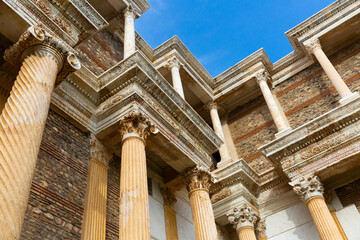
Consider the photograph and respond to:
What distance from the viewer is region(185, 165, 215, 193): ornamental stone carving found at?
1063 centimetres

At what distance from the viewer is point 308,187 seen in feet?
40.3

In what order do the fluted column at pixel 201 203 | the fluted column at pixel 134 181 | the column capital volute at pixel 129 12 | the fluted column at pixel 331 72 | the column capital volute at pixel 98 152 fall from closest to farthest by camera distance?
the fluted column at pixel 134 181
the column capital volute at pixel 98 152
the fluted column at pixel 201 203
the fluted column at pixel 331 72
the column capital volute at pixel 129 12

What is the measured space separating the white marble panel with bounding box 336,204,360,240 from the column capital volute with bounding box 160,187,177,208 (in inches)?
230

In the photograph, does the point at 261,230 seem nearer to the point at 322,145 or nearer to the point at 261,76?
the point at 322,145

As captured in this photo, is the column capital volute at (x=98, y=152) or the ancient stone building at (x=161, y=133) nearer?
the ancient stone building at (x=161, y=133)

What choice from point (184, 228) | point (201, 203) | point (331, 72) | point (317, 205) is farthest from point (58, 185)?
point (331, 72)

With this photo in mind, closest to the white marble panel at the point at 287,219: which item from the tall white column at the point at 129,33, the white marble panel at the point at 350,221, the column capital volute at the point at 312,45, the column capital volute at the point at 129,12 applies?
the white marble panel at the point at 350,221

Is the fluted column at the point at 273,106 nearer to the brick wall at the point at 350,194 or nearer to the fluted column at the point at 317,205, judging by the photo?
the fluted column at the point at 317,205

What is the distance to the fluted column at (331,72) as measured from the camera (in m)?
13.5

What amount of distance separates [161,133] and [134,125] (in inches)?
40.1

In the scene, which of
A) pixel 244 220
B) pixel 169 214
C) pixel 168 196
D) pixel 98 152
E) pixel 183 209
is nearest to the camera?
pixel 98 152

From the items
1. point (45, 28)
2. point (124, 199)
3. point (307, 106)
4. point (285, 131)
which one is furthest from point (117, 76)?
point (307, 106)

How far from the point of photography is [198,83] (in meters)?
17.0

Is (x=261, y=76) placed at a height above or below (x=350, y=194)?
above
